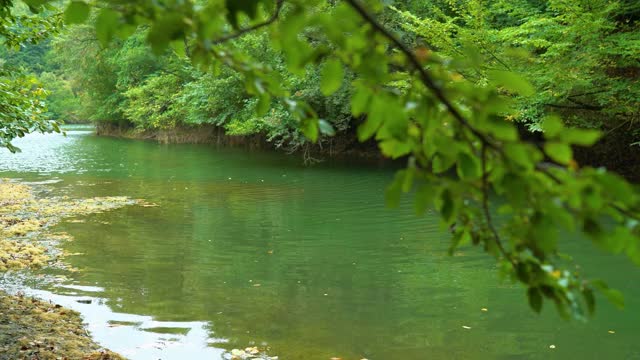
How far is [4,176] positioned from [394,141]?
20.9m

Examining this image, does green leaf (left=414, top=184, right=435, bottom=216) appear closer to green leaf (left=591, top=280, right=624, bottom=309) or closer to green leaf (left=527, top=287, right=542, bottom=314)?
green leaf (left=527, top=287, right=542, bottom=314)

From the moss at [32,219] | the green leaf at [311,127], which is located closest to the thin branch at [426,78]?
the green leaf at [311,127]

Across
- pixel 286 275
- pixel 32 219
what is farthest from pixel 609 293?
pixel 32 219

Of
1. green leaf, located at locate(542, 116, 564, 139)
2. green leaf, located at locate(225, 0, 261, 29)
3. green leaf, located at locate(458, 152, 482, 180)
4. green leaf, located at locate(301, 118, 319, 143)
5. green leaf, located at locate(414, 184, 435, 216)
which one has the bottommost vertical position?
green leaf, located at locate(414, 184, 435, 216)

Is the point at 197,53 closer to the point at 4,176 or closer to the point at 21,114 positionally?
the point at 21,114

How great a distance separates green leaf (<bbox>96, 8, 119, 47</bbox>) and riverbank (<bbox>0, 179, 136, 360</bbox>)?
13.5ft

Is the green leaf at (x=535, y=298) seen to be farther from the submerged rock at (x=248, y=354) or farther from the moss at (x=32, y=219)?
the moss at (x=32, y=219)

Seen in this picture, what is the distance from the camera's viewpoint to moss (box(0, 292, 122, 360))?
490 centimetres

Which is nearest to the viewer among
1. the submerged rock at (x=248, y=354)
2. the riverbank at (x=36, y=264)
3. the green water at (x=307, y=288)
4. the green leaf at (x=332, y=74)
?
the green leaf at (x=332, y=74)

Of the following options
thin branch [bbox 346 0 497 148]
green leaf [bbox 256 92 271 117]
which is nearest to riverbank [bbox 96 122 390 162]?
green leaf [bbox 256 92 271 117]

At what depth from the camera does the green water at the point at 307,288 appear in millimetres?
5594

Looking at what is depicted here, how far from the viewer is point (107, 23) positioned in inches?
52.8

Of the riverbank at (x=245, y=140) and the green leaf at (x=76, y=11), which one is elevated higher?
the green leaf at (x=76, y=11)

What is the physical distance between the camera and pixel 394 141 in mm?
1471
